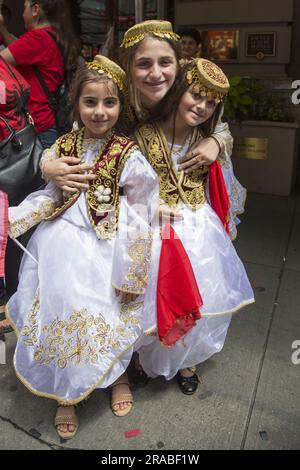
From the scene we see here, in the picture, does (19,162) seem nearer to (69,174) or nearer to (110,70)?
(69,174)

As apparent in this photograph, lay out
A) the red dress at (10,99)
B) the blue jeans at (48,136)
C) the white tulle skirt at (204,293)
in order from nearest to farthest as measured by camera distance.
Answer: the white tulle skirt at (204,293) → the red dress at (10,99) → the blue jeans at (48,136)

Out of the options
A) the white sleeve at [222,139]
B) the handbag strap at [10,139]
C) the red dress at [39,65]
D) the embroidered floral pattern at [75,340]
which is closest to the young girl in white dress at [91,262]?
the embroidered floral pattern at [75,340]

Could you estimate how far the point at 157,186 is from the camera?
6.64 feet

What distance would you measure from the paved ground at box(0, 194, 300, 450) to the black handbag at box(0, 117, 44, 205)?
0.90 meters

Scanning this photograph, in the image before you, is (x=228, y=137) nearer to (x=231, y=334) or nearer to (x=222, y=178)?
(x=222, y=178)

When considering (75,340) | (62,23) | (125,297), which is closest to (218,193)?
(125,297)

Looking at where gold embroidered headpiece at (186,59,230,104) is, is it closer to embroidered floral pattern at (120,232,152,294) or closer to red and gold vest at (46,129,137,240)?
red and gold vest at (46,129,137,240)

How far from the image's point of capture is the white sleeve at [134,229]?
193 cm

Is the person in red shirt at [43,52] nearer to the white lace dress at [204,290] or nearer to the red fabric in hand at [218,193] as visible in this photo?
the white lace dress at [204,290]

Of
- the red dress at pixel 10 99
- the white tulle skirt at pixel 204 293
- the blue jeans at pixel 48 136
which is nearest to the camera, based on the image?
the white tulle skirt at pixel 204 293

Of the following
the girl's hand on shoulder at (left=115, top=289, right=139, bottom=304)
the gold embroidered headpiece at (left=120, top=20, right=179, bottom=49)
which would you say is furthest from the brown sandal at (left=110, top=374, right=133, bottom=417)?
the gold embroidered headpiece at (left=120, top=20, right=179, bottom=49)

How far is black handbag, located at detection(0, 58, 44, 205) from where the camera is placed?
102 inches

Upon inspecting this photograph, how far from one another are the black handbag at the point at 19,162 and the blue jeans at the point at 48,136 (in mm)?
448
